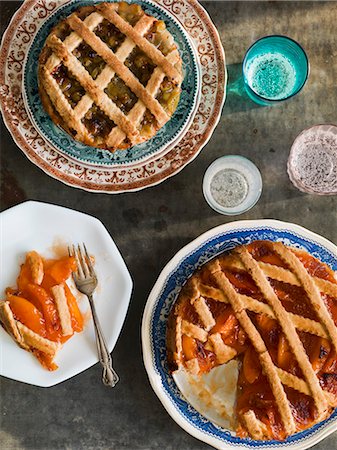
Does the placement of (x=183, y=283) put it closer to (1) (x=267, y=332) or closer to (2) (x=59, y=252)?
(1) (x=267, y=332)

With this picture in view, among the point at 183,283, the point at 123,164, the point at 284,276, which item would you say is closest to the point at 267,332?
the point at 284,276

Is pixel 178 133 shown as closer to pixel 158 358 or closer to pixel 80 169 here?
pixel 80 169

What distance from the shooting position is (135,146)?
267cm

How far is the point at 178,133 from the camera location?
2.67 meters

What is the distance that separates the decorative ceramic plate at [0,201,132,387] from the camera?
2643 mm

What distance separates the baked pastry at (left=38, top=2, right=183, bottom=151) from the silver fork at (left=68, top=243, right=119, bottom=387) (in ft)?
1.46

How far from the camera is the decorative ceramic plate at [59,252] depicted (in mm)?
2643

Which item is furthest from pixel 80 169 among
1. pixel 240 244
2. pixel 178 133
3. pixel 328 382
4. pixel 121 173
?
pixel 328 382

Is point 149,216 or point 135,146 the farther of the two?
point 149,216

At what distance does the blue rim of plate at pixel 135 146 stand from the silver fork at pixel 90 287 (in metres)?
0.36

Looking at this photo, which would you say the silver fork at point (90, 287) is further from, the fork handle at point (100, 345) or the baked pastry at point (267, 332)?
the baked pastry at point (267, 332)

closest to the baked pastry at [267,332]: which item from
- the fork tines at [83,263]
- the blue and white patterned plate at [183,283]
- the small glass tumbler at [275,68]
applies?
the blue and white patterned plate at [183,283]

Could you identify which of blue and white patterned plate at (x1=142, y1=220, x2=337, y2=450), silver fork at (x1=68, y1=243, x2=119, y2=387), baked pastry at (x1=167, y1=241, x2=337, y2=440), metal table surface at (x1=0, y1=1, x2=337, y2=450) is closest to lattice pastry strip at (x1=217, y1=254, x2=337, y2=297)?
baked pastry at (x1=167, y1=241, x2=337, y2=440)

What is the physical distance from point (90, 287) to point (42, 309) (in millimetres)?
199
